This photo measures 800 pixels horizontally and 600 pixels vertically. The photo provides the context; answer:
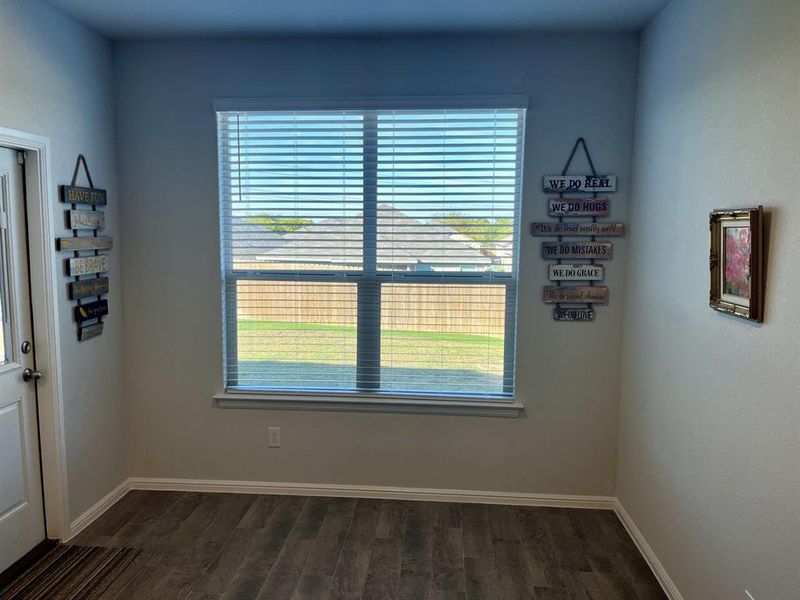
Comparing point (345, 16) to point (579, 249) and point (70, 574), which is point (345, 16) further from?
point (70, 574)

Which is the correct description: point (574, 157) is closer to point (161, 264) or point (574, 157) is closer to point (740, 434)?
point (740, 434)

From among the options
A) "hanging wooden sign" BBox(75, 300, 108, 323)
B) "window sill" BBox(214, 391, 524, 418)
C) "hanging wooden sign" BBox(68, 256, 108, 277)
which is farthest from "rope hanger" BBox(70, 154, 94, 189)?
"window sill" BBox(214, 391, 524, 418)

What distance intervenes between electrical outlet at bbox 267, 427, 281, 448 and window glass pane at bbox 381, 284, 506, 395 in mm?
692

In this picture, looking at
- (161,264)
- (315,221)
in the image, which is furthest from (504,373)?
(161,264)

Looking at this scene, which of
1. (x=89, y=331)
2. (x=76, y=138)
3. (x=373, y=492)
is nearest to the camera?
(x=76, y=138)

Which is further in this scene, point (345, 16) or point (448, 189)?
point (448, 189)

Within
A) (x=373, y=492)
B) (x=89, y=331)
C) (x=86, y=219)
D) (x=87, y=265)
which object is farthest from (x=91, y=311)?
(x=373, y=492)

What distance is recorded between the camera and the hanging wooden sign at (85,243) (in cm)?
265

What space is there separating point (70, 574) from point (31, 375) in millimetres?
936

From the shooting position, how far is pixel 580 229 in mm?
2938

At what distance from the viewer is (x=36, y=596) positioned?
230 centimetres

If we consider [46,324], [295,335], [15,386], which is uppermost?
[46,324]

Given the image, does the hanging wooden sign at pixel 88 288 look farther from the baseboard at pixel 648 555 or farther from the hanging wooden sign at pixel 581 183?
the baseboard at pixel 648 555

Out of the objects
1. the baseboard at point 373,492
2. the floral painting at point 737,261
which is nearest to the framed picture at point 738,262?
the floral painting at point 737,261
